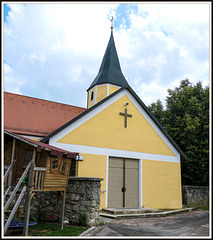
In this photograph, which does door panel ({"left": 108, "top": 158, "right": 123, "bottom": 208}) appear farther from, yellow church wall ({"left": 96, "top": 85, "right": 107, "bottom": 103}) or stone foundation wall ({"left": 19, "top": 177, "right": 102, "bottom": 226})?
yellow church wall ({"left": 96, "top": 85, "right": 107, "bottom": 103})

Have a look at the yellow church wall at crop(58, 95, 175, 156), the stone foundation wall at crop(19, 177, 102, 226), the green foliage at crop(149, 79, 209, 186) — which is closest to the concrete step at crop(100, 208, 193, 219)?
the stone foundation wall at crop(19, 177, 102, 226)

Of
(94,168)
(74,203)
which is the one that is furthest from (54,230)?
(94,168)

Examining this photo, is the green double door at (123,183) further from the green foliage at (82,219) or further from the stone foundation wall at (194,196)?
the stone foundation wall at (194,196)

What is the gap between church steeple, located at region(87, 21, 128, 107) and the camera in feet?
63.1

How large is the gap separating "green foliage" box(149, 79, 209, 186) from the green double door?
22.1 feet

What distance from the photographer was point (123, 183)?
545 inches

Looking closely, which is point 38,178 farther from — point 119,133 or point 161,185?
point 161,185

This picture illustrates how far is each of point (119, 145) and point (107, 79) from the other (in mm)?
7072

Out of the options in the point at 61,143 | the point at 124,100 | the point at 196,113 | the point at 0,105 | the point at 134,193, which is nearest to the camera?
the point at 0,105

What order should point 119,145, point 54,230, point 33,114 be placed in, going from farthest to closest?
point 33,114, point 119,145, point 54,230

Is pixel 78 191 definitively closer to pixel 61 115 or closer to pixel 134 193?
pixel 134 193

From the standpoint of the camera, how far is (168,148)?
16.0 m

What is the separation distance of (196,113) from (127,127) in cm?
901

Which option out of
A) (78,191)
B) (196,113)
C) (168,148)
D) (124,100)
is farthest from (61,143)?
(196,113)
